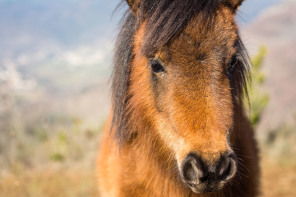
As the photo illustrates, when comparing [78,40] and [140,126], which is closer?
[140,126]

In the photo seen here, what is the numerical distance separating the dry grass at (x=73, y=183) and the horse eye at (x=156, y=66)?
4.24 m

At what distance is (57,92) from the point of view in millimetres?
53094

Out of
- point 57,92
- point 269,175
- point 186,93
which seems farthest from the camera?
point 57,92

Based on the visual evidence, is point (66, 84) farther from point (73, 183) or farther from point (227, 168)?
point (227, 168)

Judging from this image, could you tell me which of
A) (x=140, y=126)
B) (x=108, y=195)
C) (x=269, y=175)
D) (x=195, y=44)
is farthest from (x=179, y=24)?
(x=269, y=175)

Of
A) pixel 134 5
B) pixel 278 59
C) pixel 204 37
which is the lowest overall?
pixel 278 59

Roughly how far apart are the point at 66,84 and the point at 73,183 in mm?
55790

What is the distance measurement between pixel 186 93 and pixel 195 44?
1.20ft

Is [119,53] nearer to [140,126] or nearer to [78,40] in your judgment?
[140,126]

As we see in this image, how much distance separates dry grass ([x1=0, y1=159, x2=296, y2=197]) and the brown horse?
362 centimetres

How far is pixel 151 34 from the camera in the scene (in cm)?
230

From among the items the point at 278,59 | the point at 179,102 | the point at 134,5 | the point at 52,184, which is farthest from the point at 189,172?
the point at 278,59

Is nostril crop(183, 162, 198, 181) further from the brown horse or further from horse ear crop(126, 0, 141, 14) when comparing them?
horse ear crop(126, 0, 141, 14)

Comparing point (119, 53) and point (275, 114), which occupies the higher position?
point (119, 53)
